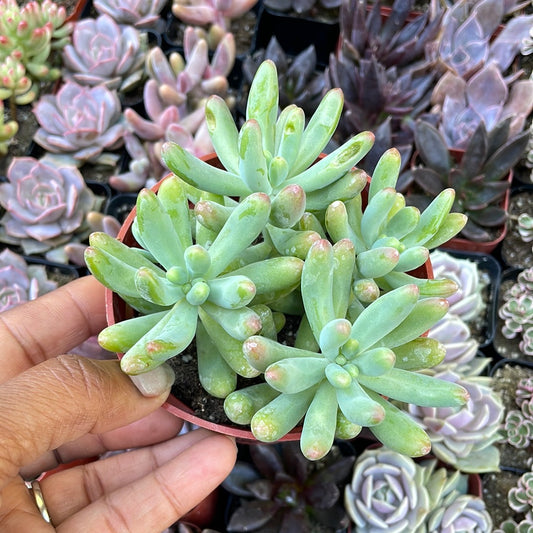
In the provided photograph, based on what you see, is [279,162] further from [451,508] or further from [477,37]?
[477,37]

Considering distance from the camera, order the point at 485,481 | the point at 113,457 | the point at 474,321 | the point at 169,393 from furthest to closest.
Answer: the point at 474,321 < the point at 485,481 < the point at 113,457 < the point at 169,393

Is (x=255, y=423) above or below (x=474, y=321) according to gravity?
above

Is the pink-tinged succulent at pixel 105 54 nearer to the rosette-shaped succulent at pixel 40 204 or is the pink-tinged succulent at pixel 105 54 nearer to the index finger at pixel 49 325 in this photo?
the rosette-shaped succulent at pixel 40 204

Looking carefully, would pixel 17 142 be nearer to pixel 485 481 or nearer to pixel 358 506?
pixel 358 506

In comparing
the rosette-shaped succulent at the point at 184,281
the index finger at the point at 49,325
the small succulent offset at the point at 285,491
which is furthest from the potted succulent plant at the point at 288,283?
the small succulent offset at the point at 285,491

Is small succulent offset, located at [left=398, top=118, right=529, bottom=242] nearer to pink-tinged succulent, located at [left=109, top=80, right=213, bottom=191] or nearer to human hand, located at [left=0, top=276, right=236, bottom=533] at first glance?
pink-tinged succulent, located at [left=109, top=80, right=213, bottom=191]

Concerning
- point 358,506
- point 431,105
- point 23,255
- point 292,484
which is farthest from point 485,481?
point 23,255
